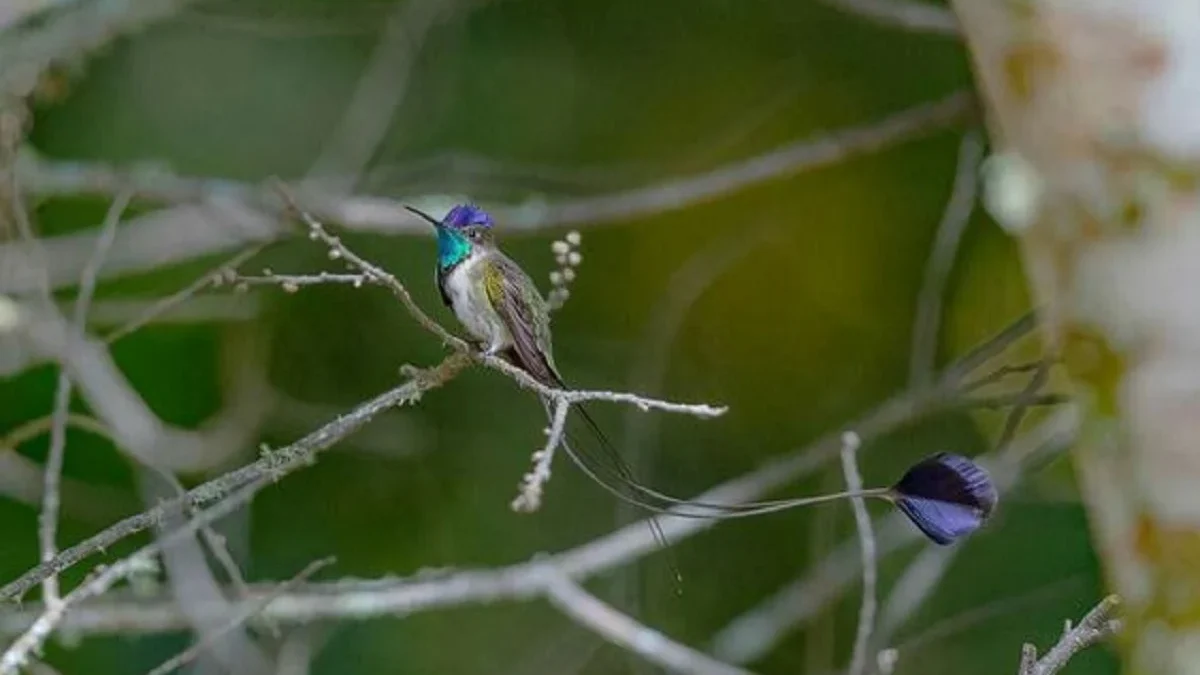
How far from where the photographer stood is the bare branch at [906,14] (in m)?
1.03

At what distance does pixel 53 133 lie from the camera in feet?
4.32

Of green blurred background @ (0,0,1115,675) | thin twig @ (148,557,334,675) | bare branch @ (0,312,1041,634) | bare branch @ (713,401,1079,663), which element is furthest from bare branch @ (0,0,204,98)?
bare branch @ (713,401,1079,663)

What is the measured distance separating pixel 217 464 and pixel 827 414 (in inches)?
16.6

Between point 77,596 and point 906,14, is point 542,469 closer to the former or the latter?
point 77,596

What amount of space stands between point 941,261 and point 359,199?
0.37m

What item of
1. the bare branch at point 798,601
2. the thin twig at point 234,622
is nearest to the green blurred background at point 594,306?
the bare branch at point 798,601

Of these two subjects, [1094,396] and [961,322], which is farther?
[961,322]

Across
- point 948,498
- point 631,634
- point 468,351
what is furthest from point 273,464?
point 631,634

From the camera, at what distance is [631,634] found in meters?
0.88

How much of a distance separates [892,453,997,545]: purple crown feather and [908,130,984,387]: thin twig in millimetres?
585

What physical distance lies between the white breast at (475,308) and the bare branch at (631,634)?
41 cm

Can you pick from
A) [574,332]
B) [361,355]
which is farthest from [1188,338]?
[361,355]

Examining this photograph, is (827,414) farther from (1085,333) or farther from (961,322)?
(1085,333)

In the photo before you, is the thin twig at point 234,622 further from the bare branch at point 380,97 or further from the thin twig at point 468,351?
the bare branch at point 380,97
